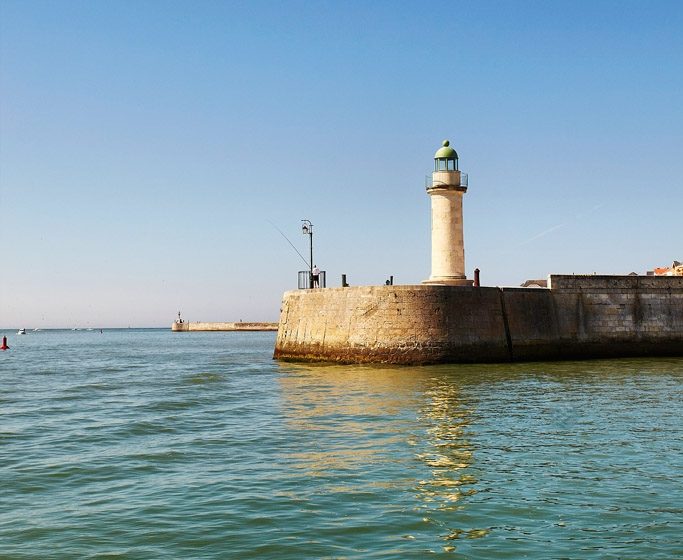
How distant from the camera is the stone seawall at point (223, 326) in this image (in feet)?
299

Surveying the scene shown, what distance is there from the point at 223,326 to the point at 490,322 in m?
74.9

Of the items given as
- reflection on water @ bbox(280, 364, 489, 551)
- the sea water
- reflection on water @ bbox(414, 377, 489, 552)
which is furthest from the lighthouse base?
reflection on water @ bbox(414, 377, 489, 552)

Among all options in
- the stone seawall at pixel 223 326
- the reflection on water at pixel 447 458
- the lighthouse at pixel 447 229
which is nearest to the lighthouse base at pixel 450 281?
the lighthouse at pixel 447 229

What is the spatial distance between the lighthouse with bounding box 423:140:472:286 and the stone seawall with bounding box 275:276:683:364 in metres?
3.31

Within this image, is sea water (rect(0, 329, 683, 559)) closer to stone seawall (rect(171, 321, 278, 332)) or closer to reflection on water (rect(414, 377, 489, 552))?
reflection on water (rect(414, 377, 489, 552))

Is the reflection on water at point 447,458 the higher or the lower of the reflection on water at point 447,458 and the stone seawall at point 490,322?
the lower

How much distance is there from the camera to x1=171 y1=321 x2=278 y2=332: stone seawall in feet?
299

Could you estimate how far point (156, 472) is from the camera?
8148 mm

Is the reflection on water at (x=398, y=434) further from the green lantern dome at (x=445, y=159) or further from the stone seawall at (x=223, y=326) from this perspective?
the stone seawall at (x=223, y=326)

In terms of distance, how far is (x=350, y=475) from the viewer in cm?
780

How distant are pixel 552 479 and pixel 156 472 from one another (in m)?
4.04

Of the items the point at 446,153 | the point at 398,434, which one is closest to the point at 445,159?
the point at 446,153

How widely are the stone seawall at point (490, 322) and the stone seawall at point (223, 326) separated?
65824 millimetres

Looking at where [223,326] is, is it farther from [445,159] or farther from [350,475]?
[350,475]
